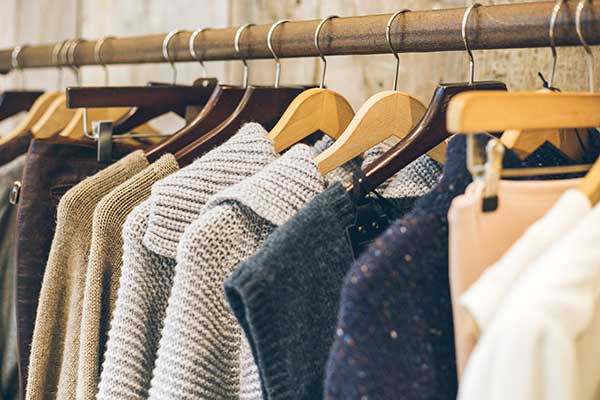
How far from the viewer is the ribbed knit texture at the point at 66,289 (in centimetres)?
85

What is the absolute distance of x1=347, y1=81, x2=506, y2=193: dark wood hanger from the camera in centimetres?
71

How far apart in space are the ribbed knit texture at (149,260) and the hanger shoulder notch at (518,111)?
0.29 metres

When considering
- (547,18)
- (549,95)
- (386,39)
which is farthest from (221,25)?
(549,95)

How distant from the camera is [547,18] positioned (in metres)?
0.65

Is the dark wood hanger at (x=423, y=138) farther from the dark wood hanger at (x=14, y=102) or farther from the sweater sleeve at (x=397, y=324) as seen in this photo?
the dark wood hanger at (x=14, y=102)

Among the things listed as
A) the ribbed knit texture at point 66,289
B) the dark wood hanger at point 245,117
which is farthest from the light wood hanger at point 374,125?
the ribbed knit texture at point 66,289

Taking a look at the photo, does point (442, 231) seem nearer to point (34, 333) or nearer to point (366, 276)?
point (366, 276)

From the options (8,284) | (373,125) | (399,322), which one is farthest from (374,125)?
(8,284)

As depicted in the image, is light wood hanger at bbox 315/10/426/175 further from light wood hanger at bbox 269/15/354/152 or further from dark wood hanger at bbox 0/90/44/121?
dark wood hanger at bbox 0/90/44/121

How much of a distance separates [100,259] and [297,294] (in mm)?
272

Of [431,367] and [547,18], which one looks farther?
[547,18]

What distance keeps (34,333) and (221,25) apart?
0.79m

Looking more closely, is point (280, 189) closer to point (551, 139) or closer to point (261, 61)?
point (551, 139)

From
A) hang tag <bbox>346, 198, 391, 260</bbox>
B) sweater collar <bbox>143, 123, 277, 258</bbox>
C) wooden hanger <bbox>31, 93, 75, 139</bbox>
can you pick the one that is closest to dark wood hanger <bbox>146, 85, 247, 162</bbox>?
sweater collar <bbox>143, 123, 277, 258</bbox>
